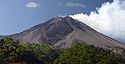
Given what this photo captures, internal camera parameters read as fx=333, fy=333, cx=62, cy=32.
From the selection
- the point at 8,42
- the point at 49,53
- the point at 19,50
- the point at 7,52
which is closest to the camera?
the point at 7,52

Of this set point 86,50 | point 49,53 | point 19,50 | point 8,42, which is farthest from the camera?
point 49,53

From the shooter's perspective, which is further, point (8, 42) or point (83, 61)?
point (8, 42)

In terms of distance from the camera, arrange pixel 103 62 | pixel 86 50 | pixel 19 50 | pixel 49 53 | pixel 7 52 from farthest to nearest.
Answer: pixel 49 53, pixel 19 50, pixel 7 52, pixel 86 50, pixel 103 62

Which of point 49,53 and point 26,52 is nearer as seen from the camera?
point 26,52

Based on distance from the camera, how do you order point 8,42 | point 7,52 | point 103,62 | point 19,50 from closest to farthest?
point 103,62, point 7,52, point 19,50, point 8,42

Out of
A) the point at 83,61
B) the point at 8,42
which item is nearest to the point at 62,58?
the point at 83,61

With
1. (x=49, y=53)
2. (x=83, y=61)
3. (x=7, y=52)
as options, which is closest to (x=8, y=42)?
(x=7, y=52)

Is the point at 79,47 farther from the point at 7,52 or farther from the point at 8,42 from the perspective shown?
the point at 8,42

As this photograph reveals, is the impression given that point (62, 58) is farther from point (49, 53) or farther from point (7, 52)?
point (49, 53)

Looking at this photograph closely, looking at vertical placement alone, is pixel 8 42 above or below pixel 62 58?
above
